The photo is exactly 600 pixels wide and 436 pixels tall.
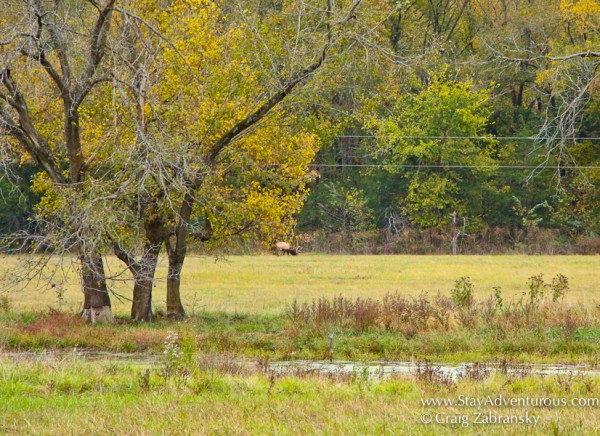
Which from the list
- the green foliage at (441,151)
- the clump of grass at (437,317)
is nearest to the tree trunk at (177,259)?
the clump of grass at (437,317)

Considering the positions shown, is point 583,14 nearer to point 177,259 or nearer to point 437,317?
point 177,259

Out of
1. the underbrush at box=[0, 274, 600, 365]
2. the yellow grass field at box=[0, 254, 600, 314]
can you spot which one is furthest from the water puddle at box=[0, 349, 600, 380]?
the yellow grass field at box=[0, 254, 600, 314]

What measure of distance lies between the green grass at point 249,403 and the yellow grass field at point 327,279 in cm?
1288

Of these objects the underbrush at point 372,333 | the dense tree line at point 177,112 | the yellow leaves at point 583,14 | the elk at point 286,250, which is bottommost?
the underbrush at point 372,333

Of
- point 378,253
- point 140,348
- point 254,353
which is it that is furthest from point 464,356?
point 378,253

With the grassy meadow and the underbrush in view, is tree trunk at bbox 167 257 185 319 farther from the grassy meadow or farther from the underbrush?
the underbrush

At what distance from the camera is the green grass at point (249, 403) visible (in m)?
8.59

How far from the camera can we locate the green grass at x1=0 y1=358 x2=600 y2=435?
8.59 metres

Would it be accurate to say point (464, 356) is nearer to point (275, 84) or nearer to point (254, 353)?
point (254, 353)

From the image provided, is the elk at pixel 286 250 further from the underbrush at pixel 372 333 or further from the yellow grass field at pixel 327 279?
the underbrush at pixel 372 333

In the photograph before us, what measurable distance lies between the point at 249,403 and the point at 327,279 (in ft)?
91.2

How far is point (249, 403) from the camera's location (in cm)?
1001

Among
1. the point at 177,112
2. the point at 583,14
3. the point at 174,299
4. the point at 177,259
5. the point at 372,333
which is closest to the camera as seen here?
the point at 372,333

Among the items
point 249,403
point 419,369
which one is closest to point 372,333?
point 419,369
